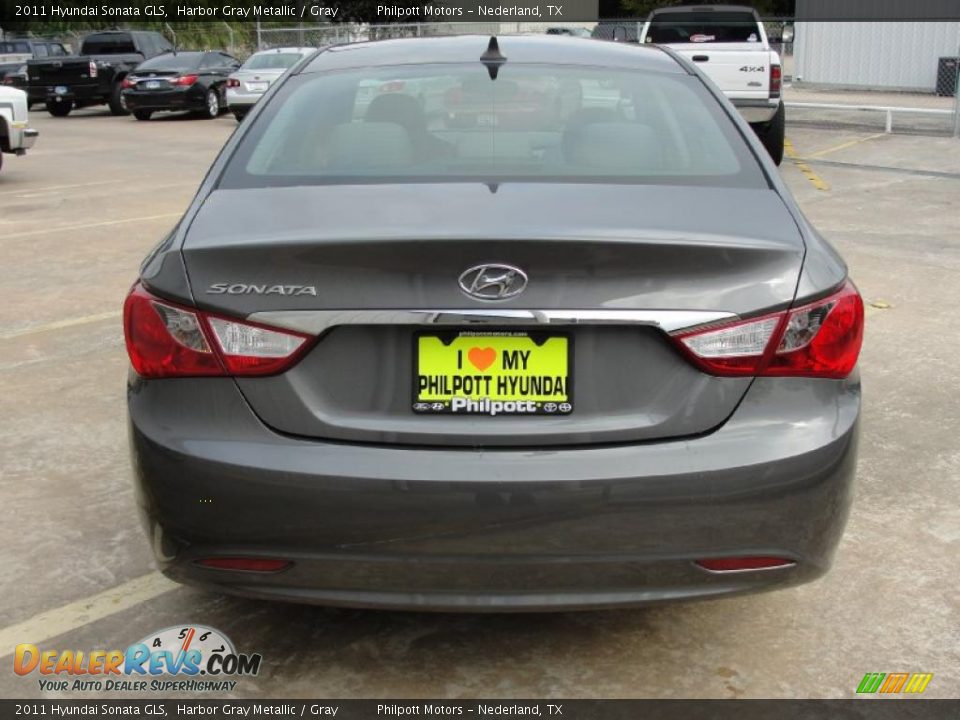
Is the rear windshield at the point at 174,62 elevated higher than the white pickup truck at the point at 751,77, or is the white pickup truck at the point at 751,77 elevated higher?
the white pickup truck at the point at 751,77

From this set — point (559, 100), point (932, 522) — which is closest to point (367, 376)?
point (559, 100)

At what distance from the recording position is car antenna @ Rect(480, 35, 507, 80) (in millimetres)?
3861

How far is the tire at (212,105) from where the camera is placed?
25250 millimetres

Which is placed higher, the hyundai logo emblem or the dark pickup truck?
the hyundai logo emblem

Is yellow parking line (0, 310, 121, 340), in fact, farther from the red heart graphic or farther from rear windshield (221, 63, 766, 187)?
the red heart graphic

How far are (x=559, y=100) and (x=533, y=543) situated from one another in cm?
161

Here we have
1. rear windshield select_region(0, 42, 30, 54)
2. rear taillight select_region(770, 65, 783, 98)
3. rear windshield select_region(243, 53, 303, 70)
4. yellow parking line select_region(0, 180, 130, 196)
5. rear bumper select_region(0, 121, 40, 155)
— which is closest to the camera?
yellow parking line select_region(0, 180, 130, 196)

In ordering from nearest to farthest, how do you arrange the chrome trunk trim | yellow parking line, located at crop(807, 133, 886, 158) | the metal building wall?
the chrome trunk trim
yellow parking line, located at crop(807, 133, 886, 158)
the metal building wall

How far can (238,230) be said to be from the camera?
2840 millimetres

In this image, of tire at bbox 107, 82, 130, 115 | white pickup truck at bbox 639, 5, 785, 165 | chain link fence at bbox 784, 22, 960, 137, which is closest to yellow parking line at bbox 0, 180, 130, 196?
white pickup truck at bbox 639, 5, 785, 165

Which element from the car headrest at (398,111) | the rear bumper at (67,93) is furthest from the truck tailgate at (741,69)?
the rear bumper at (67,93)

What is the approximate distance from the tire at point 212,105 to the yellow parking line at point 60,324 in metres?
19.1

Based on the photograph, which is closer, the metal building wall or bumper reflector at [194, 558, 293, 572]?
bumper reflector at [194, 558, 293, 572]

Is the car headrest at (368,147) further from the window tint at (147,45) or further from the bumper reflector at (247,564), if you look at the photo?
the window tint at (147,45)
